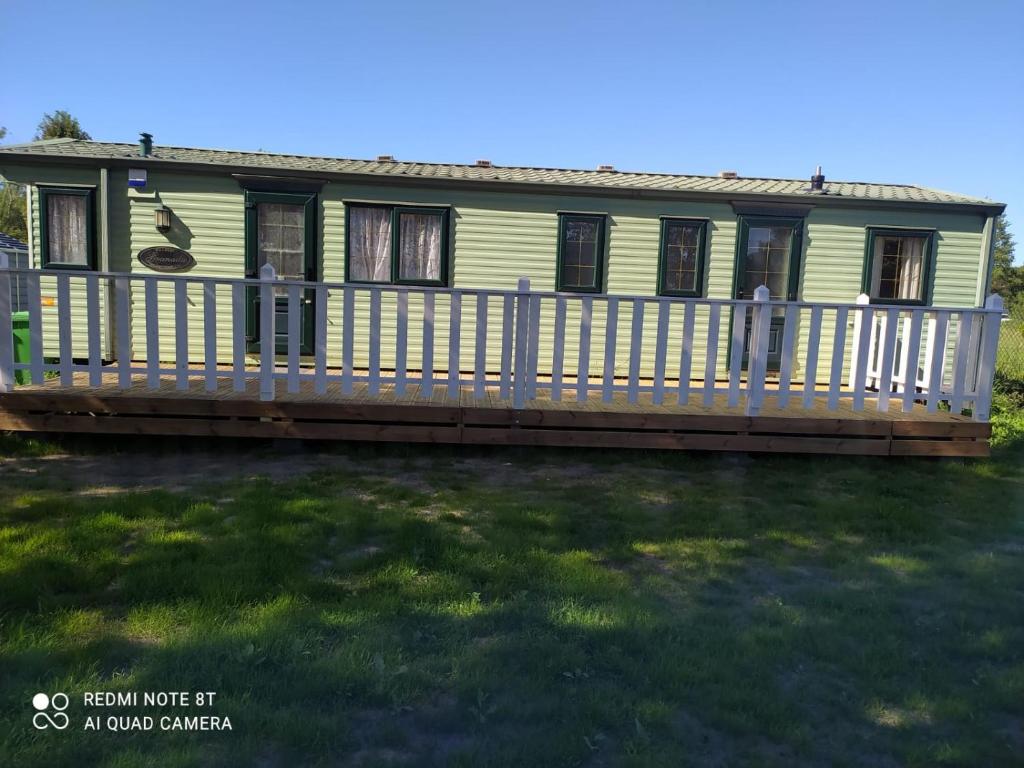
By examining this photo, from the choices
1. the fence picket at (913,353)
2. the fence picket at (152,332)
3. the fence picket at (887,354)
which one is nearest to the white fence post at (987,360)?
the fence picket at (913,353)

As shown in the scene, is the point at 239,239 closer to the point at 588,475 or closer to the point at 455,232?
the point at 455,232

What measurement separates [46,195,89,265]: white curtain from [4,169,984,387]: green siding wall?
0.98 ft

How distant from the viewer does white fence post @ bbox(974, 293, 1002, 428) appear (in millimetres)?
5410

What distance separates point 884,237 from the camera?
855cm

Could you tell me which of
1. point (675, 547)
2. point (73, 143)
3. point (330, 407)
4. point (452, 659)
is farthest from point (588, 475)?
point (73, 143)

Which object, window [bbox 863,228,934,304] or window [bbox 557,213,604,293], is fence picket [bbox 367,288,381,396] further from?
window [bbox 863,228,934,304]

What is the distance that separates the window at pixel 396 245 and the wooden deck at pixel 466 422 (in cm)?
311

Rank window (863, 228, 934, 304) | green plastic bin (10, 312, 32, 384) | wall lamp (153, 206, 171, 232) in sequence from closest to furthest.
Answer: green plastic bin (10, 312, 32, 384), wall lamp (153, 206, 171, 232), window (863, 228, 934, 304)

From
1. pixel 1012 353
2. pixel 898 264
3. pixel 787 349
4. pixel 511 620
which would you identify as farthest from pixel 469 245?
pixel 1012 353

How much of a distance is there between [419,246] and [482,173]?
4.14 ft

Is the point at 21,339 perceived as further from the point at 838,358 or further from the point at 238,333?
the point at 838,358

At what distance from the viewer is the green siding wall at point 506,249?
8.01 metres

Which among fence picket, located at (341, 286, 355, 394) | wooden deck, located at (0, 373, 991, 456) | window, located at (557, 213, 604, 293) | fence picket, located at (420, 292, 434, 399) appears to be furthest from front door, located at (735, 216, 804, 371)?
fence picket, located at (341, 286, 355, 394)

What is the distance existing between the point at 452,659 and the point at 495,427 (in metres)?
2.91
